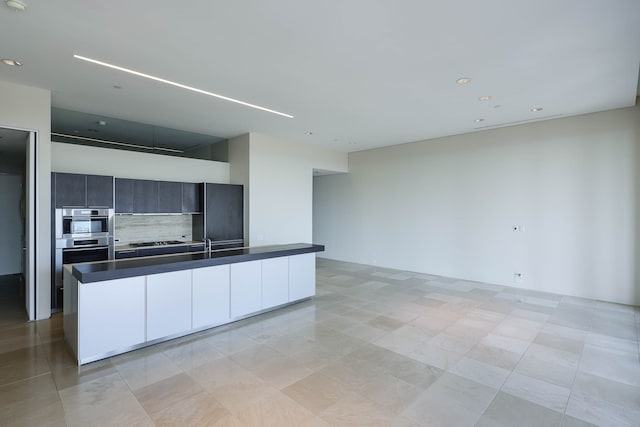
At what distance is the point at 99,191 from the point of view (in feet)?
16.5

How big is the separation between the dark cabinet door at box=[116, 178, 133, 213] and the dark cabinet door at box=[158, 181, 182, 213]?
0.49 meters

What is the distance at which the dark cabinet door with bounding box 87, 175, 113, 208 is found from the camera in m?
4.93

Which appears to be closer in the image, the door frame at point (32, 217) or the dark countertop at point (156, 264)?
the dark countertop at point (156, 264)

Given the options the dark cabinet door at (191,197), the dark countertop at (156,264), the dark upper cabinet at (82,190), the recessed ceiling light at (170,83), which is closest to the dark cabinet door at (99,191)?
the dark upper cabinet at (82,190)

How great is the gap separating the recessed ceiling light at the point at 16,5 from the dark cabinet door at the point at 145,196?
10.7ft

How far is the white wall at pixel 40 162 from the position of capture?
4.15 meters

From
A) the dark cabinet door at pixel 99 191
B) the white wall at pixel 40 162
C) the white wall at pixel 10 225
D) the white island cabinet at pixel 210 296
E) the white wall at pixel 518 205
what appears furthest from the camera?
the white wall at pixel 10 225

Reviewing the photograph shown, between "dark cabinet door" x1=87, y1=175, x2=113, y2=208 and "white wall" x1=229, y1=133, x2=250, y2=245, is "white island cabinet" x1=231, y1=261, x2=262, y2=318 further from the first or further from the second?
"dark cabinet door" x1=87, y1=175, x2=113, y2=208

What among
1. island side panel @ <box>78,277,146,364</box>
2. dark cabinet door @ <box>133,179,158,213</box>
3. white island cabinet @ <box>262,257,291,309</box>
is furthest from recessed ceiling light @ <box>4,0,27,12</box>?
white island cabinet @ <box>262,257,291,309</box>

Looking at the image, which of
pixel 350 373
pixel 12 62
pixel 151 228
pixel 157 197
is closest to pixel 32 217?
pixel 157 197

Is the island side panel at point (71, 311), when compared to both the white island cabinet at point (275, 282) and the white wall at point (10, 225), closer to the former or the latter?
the white island cabinet at point (275, 282)

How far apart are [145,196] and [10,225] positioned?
4.39m

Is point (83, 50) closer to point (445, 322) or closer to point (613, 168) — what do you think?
point (445, 322)

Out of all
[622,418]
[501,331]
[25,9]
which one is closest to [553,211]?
[501,331]
